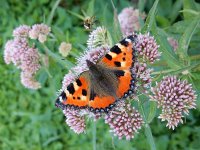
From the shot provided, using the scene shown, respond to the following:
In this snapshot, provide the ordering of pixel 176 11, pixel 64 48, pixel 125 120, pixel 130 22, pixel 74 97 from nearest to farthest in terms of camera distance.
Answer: pixel 74 97
pixel 125 120
pixel 64 48
pixel 130 22
pixel 176 11

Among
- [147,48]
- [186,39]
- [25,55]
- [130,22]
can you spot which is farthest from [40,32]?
[186,39]

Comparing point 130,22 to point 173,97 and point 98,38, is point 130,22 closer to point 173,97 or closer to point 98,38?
point 98,38

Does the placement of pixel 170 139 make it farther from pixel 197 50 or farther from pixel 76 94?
pixel 76 94

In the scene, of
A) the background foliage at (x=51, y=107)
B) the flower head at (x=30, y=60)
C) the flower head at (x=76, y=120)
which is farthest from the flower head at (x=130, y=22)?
the flower head at (x=76, y=120)

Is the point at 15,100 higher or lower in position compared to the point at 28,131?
higher

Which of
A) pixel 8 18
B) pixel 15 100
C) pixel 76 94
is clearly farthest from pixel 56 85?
pixel 8 18

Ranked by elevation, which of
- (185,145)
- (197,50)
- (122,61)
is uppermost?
(197,50)
